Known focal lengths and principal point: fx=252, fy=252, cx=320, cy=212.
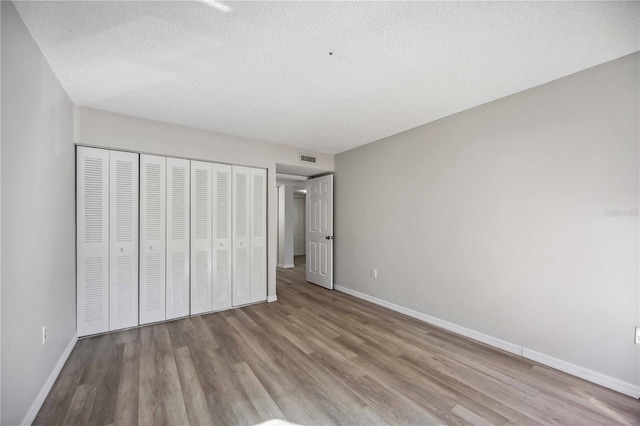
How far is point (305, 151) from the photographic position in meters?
4.27

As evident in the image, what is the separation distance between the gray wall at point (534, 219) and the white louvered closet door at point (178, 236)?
2.77 m

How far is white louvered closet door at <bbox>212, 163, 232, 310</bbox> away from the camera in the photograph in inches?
135

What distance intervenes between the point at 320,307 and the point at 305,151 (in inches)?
98.4

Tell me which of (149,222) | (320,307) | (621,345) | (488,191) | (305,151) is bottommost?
(320,307)

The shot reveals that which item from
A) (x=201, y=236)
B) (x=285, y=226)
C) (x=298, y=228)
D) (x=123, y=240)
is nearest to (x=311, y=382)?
(x=201, y=236)

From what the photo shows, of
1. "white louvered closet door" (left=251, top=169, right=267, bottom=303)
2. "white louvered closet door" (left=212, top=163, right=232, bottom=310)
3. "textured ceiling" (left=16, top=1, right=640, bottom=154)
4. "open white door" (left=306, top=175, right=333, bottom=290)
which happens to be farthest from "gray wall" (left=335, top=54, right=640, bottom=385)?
"white louvered closet door" (left=212, top=163, right=232, bottom=310)

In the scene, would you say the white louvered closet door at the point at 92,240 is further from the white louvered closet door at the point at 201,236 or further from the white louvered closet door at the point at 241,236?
the white louvered closet door at the point at 241,236

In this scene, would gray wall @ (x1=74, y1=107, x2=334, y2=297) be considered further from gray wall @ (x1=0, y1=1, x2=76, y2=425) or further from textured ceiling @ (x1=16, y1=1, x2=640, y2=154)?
gray wall @ (x1=0, y1=1, x2=76, y2=425)

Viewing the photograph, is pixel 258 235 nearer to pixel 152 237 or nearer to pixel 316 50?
pixel 152 237

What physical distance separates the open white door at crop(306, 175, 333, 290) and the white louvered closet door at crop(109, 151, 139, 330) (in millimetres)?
2834

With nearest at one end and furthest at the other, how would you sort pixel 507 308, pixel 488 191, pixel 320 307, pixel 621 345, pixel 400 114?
pixel 621 345, pixel 507 308, pixel 488 191, pixel 400 114, pixel 320 307

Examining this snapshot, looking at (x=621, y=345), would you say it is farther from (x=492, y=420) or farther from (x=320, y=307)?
(x=320, y=307)

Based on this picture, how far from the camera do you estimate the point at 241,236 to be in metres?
3.66

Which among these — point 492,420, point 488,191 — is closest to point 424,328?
point 492,420
